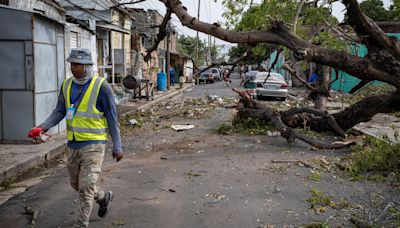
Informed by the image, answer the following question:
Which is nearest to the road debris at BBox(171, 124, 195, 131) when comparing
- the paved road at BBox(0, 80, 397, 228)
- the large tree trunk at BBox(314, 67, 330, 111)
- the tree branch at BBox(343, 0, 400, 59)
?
the paved road at BBox(0, 80, 397, 228)

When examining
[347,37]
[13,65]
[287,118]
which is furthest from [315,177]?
[13,65]

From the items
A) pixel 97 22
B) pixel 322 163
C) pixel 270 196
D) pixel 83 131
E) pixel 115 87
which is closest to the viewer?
pixel 83 131

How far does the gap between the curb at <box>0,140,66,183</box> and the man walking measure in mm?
3025

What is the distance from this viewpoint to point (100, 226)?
4.70 meters

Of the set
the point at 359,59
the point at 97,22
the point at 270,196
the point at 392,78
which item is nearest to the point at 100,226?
the point at 270,196

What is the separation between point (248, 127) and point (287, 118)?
1.06 metres

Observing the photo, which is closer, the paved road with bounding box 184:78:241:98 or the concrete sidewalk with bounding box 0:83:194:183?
the concrete sidewalk with bounding box 0:83:194:183

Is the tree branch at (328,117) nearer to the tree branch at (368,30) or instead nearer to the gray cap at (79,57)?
the tree branch at (368,30)

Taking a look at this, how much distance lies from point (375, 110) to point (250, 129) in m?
3.18

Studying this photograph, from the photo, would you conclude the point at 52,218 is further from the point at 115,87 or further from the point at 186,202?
the point at 115,87

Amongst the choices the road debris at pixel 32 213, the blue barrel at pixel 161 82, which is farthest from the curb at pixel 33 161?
the blue barrel at pixel 161 82

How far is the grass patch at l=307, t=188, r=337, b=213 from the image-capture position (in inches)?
207

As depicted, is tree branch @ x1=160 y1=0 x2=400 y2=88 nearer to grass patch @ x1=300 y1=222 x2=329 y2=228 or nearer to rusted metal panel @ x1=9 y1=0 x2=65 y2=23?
grass patch @ x1=300 y1=222 x2=329 y2=228

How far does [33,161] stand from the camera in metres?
8.00
